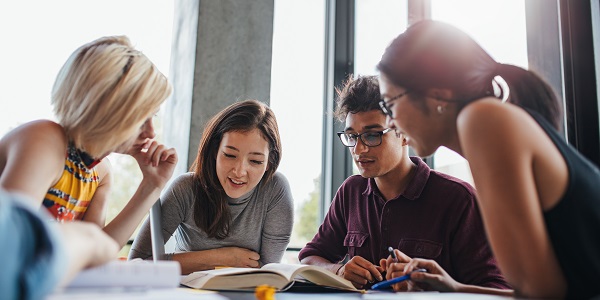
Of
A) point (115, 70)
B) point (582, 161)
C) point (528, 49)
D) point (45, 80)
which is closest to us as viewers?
point (582, 161)

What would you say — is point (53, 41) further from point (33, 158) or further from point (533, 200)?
point (533, 200)

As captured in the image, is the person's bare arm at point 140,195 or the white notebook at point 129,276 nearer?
the white notebook at point 129,276

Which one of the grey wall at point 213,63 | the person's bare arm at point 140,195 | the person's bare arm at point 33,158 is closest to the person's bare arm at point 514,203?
the person's bare arm at point 33,158

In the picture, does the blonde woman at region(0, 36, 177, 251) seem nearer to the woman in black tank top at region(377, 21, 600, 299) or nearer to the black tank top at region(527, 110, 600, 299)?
the woman in black tank top at region(377, 21, 600, 299)

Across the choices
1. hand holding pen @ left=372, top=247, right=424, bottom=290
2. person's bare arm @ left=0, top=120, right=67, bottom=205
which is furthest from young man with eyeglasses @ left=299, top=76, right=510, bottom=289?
person's bare arm @ left=0, top=120, right=67, bottom=205

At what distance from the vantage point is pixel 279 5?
3.61 meters

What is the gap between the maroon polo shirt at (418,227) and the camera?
163cm

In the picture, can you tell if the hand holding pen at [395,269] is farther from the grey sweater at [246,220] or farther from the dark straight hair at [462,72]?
the grey sweater at [246,220]

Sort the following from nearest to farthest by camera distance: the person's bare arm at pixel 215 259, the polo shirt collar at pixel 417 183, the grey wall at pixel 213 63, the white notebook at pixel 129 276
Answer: the white notebook at pixel 129 276 → the polo shirt collar at pixel 417 183 → the person's bare arm at pixel 215 259 → the grey wall at pixel 213 63

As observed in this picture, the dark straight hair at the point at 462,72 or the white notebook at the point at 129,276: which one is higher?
the dark straight hair at the point at 462,72

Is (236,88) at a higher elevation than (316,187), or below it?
higher

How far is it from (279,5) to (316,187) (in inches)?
51.1

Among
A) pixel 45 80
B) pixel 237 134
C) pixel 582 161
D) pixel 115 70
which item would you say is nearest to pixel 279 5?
pixel 45 80

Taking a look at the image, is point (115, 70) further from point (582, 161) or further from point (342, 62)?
point (342, 62)
